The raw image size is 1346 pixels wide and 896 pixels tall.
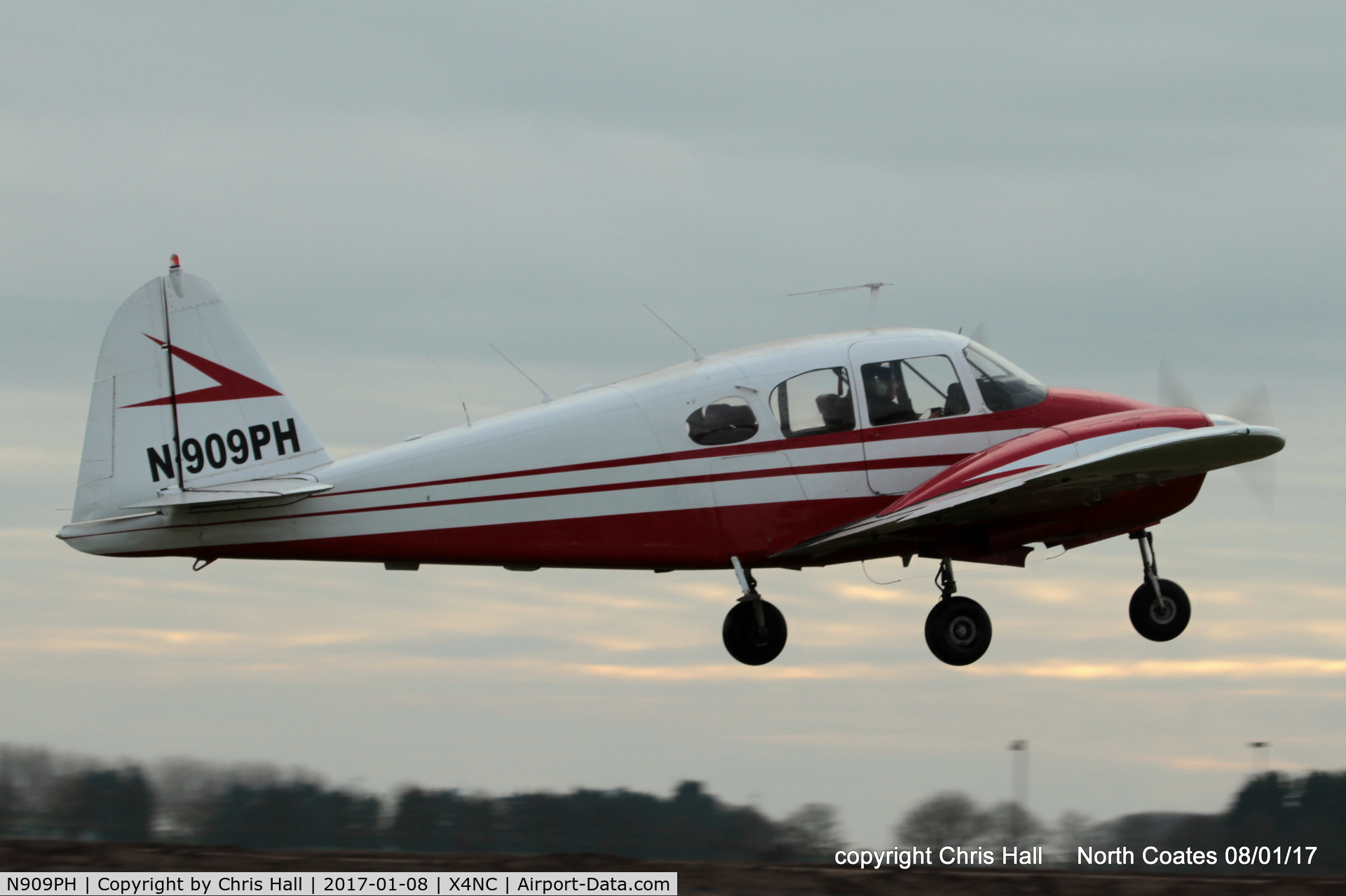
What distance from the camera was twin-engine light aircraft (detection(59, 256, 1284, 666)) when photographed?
1473 centimetres

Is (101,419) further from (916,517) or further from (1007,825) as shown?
(1007,825)

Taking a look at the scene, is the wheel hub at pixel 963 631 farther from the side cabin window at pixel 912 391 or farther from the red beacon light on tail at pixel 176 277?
the red beacon light on tail at pixel 176 277

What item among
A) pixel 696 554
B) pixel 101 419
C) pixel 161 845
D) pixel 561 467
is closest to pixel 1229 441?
pixel 696 554

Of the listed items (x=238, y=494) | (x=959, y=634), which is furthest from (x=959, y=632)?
(x=238, y=494)

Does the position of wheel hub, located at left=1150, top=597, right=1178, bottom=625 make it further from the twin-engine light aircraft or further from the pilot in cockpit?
the pilot in cockpit

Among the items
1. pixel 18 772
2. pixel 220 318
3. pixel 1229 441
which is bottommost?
pixel 18 772

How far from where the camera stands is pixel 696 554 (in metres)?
15.2

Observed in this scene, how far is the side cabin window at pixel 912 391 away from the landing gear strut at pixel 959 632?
2091 mm

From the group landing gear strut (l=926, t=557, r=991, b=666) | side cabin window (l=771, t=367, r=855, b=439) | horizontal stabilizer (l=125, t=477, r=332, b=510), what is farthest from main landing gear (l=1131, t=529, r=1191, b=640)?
horizontal stabilizer (l=125, t=477, r=332, b=510)

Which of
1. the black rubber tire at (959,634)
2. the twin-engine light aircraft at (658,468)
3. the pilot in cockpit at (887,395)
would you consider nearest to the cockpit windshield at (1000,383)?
the twin-engine light aircraft at (658,468)

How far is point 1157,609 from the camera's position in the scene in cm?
1605

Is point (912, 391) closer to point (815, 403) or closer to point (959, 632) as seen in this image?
point (815, 403)

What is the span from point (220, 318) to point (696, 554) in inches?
223

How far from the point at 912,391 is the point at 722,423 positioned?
207 cm
